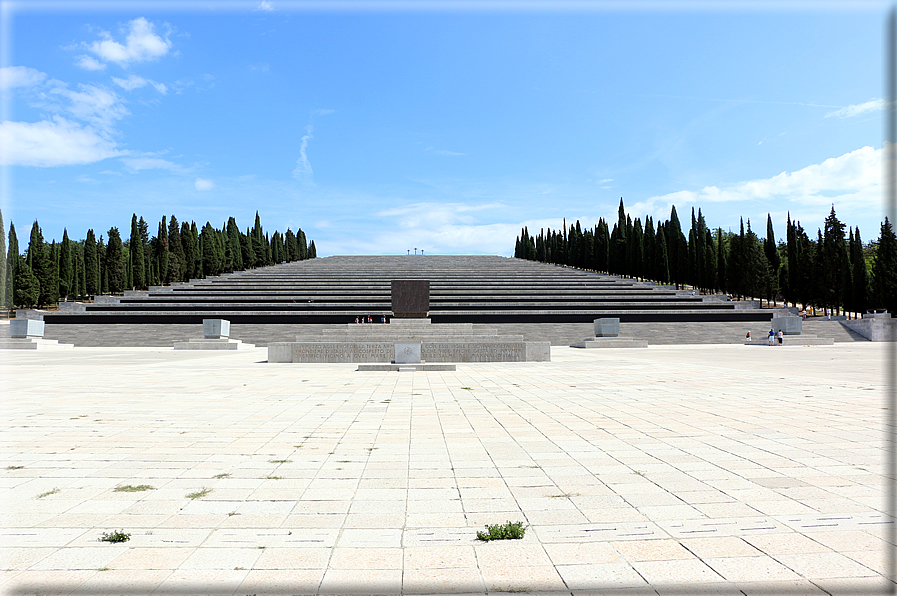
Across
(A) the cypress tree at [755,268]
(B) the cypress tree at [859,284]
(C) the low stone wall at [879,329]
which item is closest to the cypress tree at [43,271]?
(C) the low stone wall at [879,329]

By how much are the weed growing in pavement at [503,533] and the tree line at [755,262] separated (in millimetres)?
48177

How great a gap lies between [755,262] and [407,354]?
51291 millimetres

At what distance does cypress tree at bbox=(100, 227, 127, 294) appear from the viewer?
58844mm

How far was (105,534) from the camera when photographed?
381 cm

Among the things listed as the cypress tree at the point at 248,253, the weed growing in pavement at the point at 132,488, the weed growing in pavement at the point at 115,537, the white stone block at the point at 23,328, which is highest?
the cypress tree at the point at 248,253

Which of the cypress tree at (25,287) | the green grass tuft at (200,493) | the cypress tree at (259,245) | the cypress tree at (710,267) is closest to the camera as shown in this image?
the green grass tuft at (200,493)

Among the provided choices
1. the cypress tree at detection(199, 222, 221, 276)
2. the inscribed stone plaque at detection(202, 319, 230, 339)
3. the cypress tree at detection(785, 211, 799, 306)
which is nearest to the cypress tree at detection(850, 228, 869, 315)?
the cypress tree at detection(785, 211, 799, 306)

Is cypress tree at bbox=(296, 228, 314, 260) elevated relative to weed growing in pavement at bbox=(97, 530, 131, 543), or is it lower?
elevated

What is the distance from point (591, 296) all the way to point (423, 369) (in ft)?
102

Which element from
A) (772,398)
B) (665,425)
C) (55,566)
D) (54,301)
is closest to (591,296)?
(772,398)

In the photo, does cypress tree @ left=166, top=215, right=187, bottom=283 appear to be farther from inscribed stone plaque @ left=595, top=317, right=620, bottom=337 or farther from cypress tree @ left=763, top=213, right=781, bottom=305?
cypress tree @ left=763, top=213, right=781, bottom=305

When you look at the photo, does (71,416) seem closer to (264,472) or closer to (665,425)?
(264,472)

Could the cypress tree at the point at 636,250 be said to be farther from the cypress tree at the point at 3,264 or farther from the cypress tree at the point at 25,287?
the cypress tree at the point at 25,287

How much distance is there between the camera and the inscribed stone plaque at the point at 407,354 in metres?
17.3
